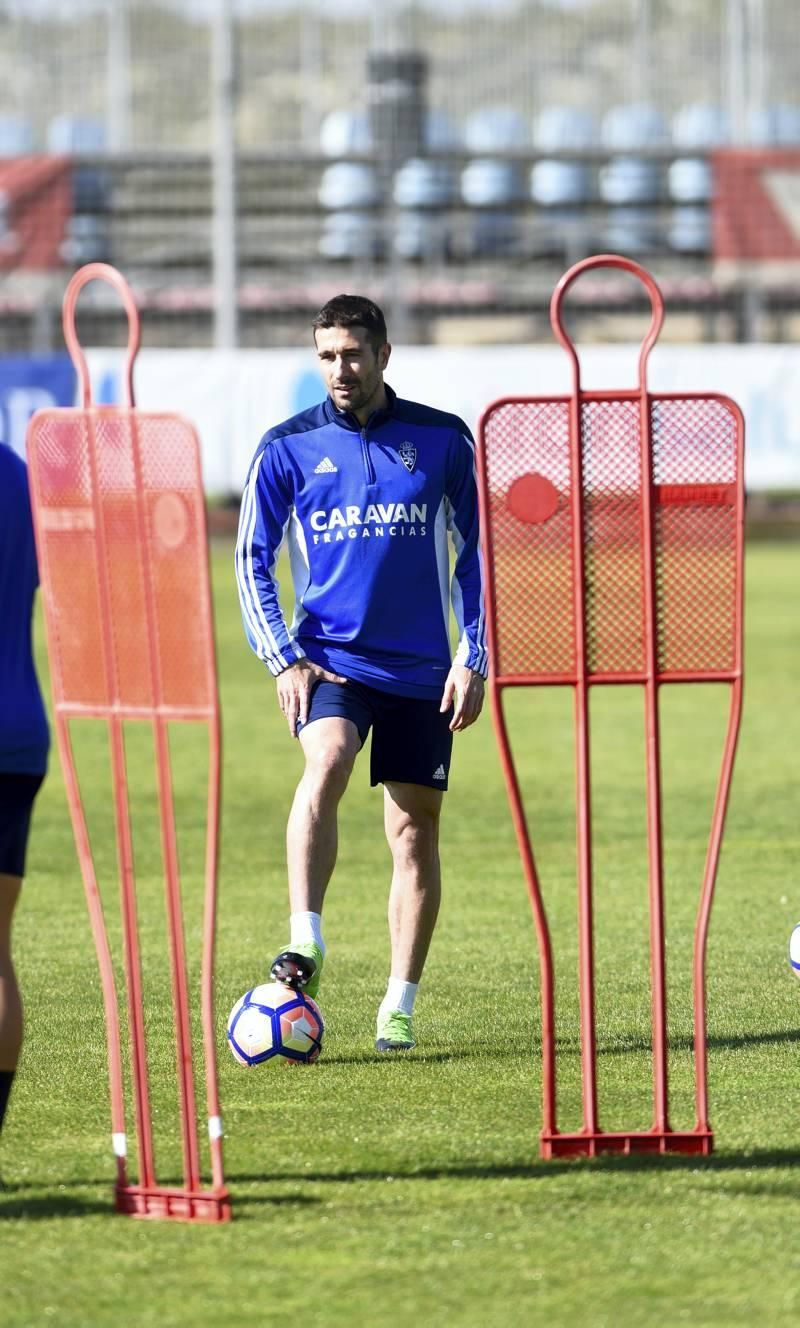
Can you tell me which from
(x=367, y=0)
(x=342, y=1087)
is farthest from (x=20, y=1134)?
(x=367, y=0)

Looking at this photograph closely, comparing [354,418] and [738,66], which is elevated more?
[738,66]

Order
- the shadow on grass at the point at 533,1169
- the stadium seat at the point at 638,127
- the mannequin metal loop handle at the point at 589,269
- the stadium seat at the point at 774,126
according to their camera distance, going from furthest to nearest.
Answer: the stadium seat at the point at 638,127 → the stadium seat at the point at 774,126 → the shadow on grass at the point at 533,1169 → the mannequin metal loop handle at the point at 589,269

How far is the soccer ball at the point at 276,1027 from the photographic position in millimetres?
5871

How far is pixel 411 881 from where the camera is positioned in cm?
629

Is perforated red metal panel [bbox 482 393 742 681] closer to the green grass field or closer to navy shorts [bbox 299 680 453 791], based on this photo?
the green grass field

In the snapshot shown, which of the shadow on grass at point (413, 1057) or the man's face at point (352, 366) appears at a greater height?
the man's face at point (352, 366)

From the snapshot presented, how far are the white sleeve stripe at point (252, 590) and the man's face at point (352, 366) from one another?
30 cm

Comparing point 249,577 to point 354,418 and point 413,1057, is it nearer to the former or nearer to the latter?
point 354,418

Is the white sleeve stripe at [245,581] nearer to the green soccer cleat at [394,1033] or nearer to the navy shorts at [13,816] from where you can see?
the green soccer cleat at [394,1033]

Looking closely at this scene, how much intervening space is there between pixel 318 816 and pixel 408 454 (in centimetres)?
107

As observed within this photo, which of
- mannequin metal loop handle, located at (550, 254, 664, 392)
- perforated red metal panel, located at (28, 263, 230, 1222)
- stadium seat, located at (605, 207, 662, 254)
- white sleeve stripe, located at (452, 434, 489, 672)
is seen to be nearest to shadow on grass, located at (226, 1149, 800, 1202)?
perforated red metal panel, located at (28, 263, 230, 1222)

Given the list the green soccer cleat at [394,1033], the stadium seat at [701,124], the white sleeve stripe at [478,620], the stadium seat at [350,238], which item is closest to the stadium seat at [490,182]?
the stadium seat at [350,238]

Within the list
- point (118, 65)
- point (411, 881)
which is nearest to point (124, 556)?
point (411, 881)

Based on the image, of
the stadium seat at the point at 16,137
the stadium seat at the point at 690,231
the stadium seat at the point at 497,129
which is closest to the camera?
the stadium seat at the point at 690,231
